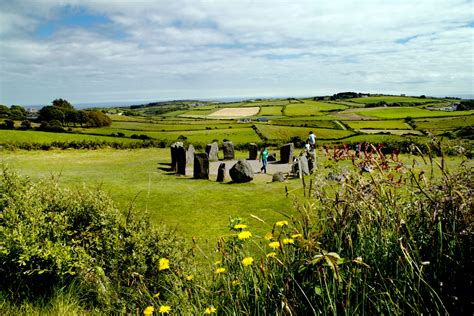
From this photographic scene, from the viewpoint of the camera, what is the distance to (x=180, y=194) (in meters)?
17.2

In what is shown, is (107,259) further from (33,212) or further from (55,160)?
(55,160)

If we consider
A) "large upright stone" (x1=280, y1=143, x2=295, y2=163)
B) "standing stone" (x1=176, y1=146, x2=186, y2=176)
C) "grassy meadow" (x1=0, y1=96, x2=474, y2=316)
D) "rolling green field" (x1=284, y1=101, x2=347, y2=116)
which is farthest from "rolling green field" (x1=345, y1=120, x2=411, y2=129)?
"grassy meadow" (x1=0, y1=96, x2=474, y2=316)

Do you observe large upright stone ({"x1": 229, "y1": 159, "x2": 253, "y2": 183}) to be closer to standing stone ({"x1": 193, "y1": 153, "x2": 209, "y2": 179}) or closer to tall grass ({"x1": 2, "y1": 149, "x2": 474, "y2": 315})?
standing stone ({"x1": 193, "y1": 153, "x2": 209, "y2": 179})

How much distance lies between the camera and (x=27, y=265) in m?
5.67

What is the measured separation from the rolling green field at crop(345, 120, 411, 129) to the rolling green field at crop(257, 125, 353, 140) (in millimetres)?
9317

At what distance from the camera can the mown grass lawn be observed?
12.8 m

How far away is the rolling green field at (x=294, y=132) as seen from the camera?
162 ft

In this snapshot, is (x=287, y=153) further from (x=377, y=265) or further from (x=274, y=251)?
(x=377, y=265)

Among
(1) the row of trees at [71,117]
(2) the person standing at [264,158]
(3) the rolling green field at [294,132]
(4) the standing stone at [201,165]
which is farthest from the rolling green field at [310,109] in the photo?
(4) the standing stone at [201,165]

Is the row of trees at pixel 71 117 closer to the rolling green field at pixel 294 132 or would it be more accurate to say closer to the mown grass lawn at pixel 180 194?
the rolling green field at pixel 294 132

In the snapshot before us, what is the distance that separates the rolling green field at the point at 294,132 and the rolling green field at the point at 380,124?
30.6 feet

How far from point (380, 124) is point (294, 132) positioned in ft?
58.2

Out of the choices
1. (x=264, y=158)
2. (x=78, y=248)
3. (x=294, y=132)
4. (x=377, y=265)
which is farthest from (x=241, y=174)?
(x=294, y=132)

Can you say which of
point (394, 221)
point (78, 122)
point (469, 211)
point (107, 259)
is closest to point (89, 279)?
point (107, 259)
